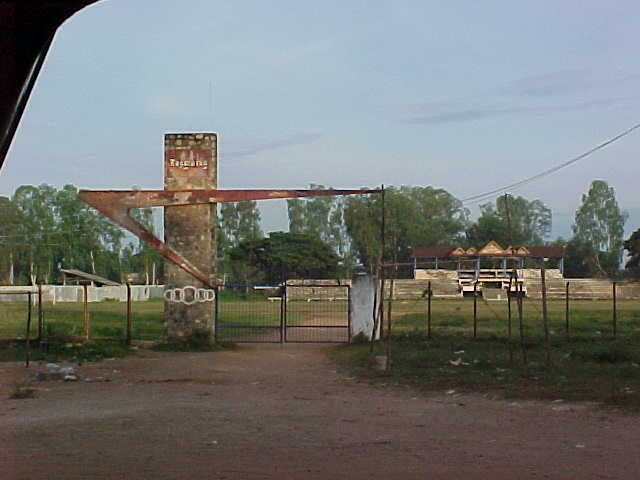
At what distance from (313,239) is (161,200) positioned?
54.3 m

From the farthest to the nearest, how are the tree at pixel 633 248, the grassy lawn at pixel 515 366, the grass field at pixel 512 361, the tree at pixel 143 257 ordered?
the tree at pixel 143 257
the tree at pixel 633 248
the grass field at pixel 512 361
the grassy lawn at pixel 515 366

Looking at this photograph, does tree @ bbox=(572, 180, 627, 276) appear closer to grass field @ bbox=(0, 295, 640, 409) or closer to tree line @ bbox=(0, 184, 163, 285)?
tree line @ bbox=(0, 184, 163, 285)

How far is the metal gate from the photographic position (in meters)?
23.9

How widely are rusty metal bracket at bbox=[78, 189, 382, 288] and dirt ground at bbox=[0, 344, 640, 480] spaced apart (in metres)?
6.34

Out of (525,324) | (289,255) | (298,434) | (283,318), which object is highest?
(289,255)

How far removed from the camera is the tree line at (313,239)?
243 ft

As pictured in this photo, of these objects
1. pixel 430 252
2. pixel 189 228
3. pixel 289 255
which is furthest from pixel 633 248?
pixel 189 228

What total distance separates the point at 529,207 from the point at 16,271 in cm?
6136

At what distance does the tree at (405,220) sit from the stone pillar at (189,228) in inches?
2068

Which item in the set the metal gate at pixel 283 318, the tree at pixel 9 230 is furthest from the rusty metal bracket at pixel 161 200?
the tree at pixel 9 230

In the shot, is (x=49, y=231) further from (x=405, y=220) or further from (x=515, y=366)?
(x=515, y=366)

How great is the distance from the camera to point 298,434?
973 cm

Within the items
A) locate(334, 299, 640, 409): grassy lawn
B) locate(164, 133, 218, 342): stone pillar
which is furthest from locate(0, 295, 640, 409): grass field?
locate(164, 133, 218, 342): stone pillar

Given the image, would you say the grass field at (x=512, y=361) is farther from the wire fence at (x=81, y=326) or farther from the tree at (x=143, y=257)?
the tree at (x=143, y=257)
